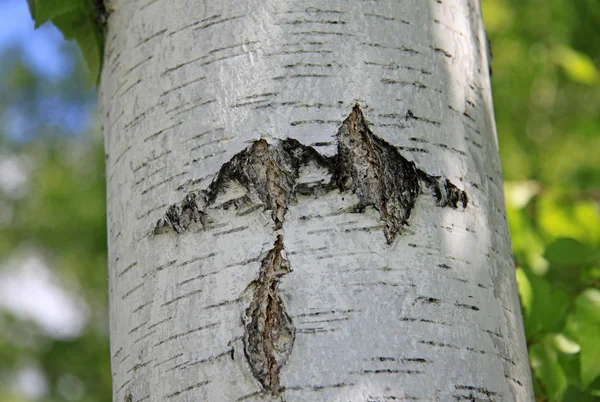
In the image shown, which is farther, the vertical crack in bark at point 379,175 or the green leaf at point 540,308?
the green leaf at point 540,308

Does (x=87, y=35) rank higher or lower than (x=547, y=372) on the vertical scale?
higher

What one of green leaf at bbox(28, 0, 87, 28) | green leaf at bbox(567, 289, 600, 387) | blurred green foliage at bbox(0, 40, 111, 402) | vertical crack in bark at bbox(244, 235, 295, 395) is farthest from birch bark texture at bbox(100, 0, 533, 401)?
blurred green foliage at bbox(0, 40, 111, 402)

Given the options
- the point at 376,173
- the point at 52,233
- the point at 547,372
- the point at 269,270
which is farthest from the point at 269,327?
the point at 52,233

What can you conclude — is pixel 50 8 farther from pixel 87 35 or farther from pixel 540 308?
pixel 540 308

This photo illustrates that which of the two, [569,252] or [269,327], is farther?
[569,252]

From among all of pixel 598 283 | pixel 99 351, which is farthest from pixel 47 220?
pixel 598 283

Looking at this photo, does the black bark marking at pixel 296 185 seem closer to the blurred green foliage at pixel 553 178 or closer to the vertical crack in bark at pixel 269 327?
the vertical crack in bark at pixel 269 327

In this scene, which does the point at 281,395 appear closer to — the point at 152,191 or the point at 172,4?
the point at 152,191

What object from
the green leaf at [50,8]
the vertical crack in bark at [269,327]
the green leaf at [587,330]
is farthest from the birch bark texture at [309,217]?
the green leaf at [587,330]
